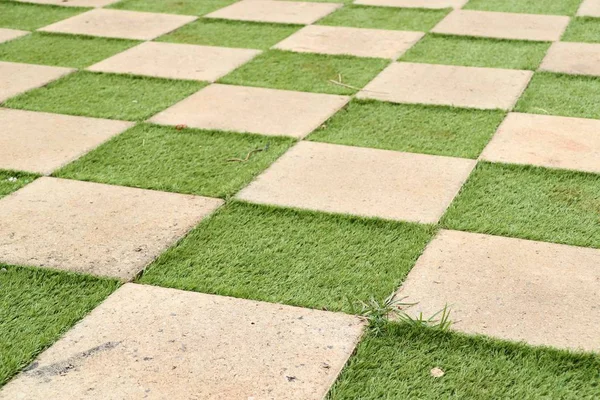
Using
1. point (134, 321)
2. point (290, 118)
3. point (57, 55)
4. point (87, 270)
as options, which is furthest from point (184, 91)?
point (134, 321)

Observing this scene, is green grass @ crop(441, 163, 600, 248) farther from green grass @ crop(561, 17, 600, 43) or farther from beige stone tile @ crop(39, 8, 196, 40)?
beige stone tile @ crop(39, 8, 196, 40)

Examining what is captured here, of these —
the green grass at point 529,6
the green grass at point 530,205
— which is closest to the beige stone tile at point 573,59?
the green grass at point 529,6

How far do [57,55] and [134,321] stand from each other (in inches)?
126

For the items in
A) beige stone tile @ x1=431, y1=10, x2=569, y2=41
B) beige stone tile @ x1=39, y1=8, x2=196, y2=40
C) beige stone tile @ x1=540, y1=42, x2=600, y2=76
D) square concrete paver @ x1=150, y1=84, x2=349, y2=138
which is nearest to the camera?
square concrete paver @ x1=150, y1=84, x2=349, y2=138

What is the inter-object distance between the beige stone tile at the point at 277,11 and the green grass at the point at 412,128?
1940mm

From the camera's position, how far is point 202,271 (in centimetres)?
291

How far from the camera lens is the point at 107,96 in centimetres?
468

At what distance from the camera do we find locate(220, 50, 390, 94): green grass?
4852 mm

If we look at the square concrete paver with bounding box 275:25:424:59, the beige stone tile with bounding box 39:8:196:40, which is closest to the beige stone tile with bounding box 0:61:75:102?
the beige stone tile with bounding box 39:8:196:40

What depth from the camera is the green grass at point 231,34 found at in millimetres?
5703

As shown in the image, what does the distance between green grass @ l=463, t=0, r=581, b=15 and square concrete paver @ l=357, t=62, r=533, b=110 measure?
1598 mm

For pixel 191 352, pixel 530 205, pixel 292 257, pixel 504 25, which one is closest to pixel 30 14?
pixel 504 25

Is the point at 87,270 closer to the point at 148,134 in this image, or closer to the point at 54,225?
the point at 54,225

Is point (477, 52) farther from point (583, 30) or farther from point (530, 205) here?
point (530, 205)
